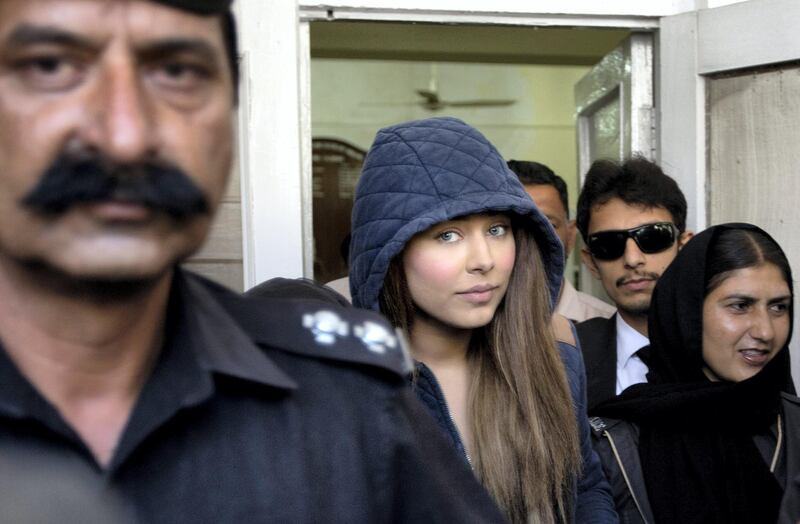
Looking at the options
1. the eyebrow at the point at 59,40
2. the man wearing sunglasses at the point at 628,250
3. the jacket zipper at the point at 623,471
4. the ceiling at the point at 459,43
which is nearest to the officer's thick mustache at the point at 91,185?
the eyebrow at the point at 59,40

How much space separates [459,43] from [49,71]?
4878 millimetres

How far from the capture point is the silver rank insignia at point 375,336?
3.78 feet

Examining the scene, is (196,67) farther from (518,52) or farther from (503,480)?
(518,52)

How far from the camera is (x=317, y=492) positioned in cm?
106

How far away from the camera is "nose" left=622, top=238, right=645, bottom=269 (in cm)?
307

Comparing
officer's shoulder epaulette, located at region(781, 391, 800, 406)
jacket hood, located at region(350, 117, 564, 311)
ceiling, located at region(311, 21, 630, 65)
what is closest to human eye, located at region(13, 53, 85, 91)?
jacket hood, located at region(350, 117, 564, 311)

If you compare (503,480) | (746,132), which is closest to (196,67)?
(503,480)

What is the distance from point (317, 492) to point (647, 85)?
113 inches

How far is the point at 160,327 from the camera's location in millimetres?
1071

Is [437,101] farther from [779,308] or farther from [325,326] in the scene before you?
[325,326]

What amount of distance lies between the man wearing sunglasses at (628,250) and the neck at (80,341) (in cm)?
210

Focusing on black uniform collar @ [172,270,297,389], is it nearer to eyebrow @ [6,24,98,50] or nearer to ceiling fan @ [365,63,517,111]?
eyebrow @ [6,24,98,50]

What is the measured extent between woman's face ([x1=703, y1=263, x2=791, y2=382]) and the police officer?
5.22ft

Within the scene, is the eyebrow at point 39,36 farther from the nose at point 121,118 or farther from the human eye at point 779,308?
the human eye at point 779,308
